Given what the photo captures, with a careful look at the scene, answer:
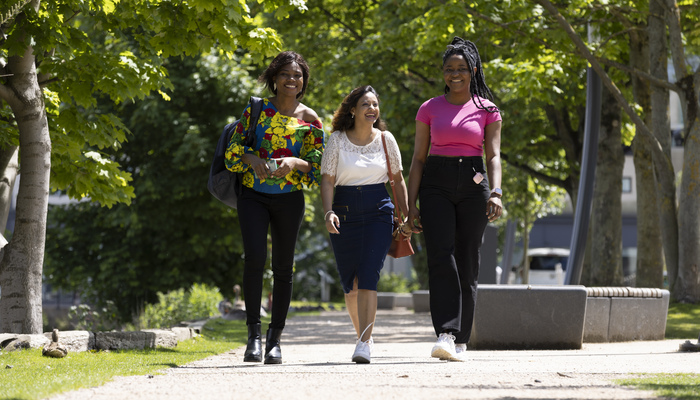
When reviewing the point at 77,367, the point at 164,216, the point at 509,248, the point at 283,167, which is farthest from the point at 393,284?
the point at 77,367

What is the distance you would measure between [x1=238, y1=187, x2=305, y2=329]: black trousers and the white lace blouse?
0.31 meters

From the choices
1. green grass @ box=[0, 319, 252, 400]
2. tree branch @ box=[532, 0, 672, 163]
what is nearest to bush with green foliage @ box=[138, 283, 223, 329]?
green grass @ box=[0, 319, 252, 400]

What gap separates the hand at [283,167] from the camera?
645cm

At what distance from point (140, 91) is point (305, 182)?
3.41 m

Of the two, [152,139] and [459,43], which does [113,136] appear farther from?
[152,139]

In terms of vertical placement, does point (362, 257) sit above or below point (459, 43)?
below

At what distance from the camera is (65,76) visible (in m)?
9.55

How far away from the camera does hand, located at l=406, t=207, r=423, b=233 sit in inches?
268

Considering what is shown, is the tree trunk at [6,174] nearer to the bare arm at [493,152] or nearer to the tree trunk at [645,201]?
the bare arm at [493,152]

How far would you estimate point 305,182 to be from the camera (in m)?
6.80

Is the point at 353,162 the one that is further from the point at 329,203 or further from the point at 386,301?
the point at 386,301

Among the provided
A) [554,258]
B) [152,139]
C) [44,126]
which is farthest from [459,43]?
[554,258]

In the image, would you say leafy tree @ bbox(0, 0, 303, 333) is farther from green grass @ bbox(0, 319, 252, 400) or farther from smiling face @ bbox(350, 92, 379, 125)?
smiling face @ bbox(350, 92, 379, 125)

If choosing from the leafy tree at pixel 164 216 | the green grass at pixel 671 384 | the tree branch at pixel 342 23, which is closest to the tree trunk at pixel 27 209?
the green grass at pixel 671 384
